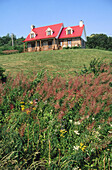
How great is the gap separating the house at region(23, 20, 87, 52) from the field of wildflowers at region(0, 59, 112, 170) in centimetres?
2722

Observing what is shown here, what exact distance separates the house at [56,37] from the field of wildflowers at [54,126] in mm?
27217

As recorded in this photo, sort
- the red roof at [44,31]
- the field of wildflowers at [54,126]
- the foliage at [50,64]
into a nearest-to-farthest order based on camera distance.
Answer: the field of wildflowers at [54,126], the foliage at [50,64], the red roof at [44,31]

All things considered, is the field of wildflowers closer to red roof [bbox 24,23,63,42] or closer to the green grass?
the green grass

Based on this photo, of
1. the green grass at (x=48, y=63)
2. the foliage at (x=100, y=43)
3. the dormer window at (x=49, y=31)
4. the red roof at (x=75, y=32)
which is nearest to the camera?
the green grass at (x=48, y=63)

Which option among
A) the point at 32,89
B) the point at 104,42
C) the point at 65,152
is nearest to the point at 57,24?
the point at 104,42

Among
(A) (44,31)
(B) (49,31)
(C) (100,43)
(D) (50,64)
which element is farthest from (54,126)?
(C) (100,43)

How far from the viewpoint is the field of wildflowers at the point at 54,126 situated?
3.13m

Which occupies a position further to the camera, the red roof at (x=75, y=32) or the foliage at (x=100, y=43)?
the foliage at (x=100, y=43)

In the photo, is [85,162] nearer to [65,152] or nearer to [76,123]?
[65,152]

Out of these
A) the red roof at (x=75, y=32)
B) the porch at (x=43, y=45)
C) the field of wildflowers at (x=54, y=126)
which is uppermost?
the red roof at (x=75, y=32)

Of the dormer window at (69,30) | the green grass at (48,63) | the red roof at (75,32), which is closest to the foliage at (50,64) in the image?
the green grass at (48,63)

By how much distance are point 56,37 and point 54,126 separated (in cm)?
2995

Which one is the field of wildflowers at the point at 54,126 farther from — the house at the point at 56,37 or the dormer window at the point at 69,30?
the dormer window at the point at 69,30

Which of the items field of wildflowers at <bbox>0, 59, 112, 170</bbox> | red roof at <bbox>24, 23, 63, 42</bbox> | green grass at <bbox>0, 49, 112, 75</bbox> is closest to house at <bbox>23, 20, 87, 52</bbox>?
red roof at <bbox>24, 23, 63, 42</bbox>
